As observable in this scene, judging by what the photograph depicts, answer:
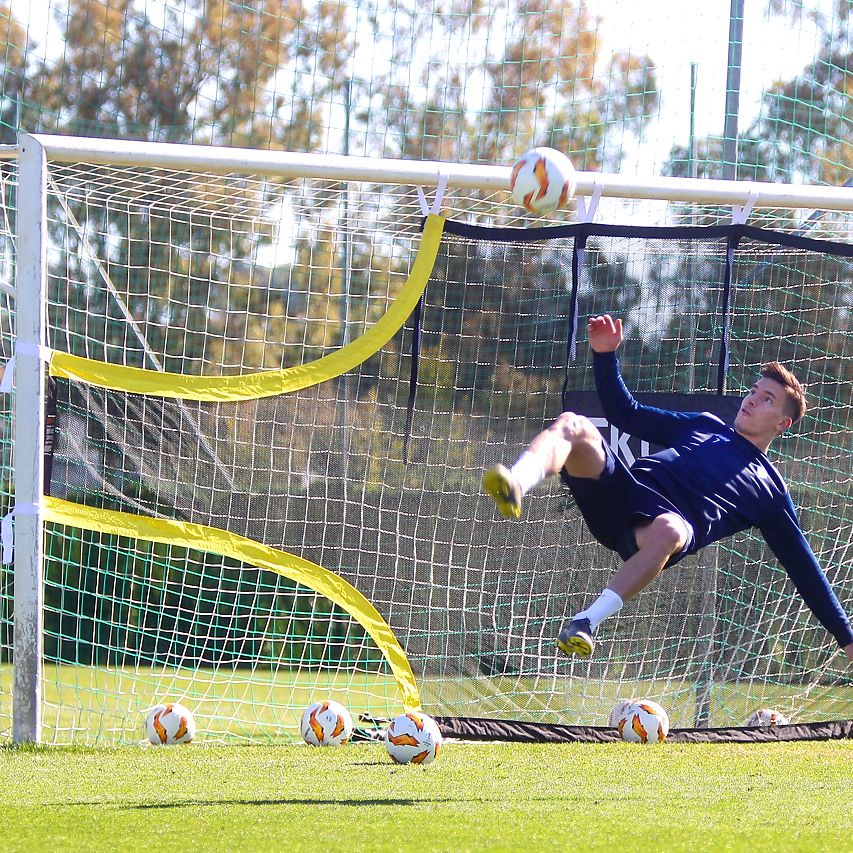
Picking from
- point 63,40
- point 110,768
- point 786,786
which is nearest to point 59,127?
point 63,40

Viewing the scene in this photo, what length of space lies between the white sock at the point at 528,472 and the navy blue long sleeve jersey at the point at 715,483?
1069 millimetres

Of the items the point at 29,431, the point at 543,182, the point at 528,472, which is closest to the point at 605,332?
the point at 543,182

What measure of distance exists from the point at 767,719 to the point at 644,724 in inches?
37.5

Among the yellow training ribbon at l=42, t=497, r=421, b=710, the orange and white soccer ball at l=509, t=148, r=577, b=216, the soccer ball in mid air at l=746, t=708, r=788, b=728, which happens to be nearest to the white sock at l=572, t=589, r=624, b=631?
the orange and white soccer ball at l=509, t=148, r=577, b=216

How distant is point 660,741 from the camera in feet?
25.2

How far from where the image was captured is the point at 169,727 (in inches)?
288

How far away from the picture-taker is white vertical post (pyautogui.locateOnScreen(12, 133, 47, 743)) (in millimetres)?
Answer: 7086

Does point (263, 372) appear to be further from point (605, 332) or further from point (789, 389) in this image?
point (789, 389)

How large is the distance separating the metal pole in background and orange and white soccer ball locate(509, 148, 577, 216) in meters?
3.23

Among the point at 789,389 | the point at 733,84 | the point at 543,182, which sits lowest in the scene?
the point at 789,389

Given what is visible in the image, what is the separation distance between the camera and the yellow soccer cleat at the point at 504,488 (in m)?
5.08

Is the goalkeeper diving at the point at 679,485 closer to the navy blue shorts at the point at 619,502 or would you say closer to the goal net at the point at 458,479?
the navy blue shorts at the point at 619,502

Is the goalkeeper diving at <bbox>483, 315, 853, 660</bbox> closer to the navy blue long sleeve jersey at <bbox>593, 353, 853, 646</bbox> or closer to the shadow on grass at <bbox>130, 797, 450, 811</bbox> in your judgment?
the navy blue long sleeve jersey at <bbox>593, 353, 853, 646</bbox>

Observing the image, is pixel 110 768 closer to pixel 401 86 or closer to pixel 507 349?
pixel 507 349
